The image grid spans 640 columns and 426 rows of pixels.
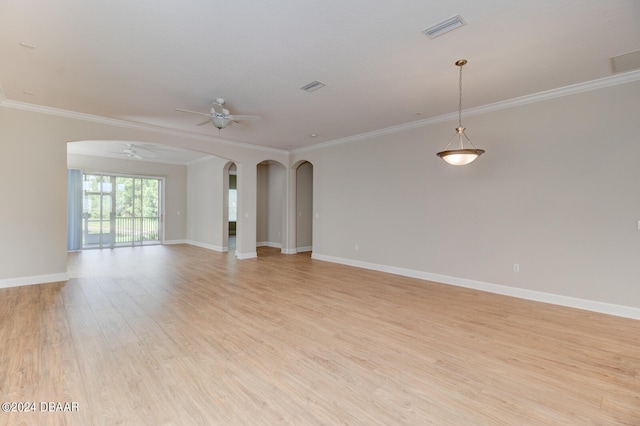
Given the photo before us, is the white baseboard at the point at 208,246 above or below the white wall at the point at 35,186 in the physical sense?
below

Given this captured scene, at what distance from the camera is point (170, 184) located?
10.8 metres

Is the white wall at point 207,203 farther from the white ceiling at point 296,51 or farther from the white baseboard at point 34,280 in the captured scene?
the white ceiling at point 296,51

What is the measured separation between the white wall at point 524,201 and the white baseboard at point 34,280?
587cm

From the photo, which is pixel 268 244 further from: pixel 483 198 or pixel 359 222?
pixel 483 198

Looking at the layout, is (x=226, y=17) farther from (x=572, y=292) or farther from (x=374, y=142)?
(x=572, y=292)

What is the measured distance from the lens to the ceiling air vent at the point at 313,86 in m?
3.99

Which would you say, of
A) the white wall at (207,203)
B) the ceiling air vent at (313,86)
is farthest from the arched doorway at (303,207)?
the ceiling air vent at (313,86)

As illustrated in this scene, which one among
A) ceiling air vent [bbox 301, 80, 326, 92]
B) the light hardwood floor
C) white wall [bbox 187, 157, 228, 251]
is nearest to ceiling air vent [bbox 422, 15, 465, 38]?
ceiling air vent [bbox 301, 80, 326, 92]

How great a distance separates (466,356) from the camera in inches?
107

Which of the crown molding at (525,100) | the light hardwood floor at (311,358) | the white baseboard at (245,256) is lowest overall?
the light hardwood floor at (311,358)

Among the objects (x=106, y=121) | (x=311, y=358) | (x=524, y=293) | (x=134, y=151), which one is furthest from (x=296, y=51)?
(x=134, y=151)

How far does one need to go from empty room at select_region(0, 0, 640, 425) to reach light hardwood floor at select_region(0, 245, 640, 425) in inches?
0.9

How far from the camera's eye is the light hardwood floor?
1960mm

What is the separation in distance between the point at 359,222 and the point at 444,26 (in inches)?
180
